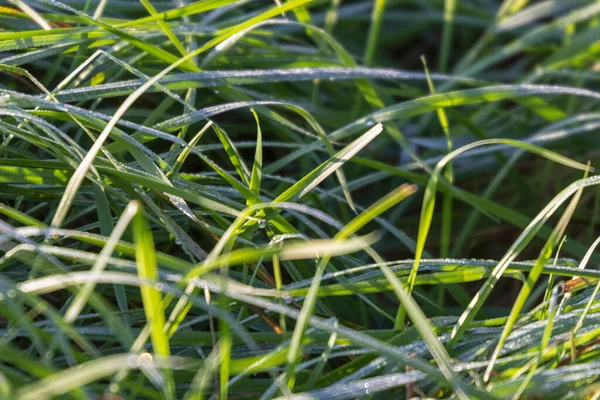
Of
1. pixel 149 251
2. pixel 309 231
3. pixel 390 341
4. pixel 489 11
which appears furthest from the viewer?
pixel 489 11

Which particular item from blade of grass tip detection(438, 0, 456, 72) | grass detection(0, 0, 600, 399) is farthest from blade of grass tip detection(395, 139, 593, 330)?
blade of grass tip detection(438, 0, 456, 72)

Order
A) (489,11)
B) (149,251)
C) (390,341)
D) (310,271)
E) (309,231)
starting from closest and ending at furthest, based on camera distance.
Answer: (149,251)
(390,341)
(310,271)
(309,231)
(489,11)

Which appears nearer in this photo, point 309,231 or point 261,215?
point 261,215

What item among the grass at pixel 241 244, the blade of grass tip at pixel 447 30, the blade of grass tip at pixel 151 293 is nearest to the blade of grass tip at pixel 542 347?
the grass at pixel 241 244

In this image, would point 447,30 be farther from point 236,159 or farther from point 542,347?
point 542,347

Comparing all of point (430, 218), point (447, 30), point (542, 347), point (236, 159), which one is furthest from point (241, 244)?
point (447, 30)

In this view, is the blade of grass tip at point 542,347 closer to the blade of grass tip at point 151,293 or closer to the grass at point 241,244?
the grass at point 241,244

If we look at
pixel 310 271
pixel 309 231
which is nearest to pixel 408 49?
pixel 309 231

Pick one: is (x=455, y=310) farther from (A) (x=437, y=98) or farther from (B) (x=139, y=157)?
(B) (x=139, y=157)
